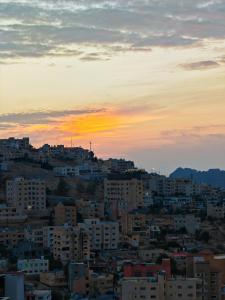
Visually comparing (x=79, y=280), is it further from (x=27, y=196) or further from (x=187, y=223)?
(x=27, y=196)

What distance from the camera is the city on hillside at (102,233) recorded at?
15.0 m

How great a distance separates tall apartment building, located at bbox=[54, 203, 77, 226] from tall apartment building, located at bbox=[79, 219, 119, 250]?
168cm

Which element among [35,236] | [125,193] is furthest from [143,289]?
[125,193]

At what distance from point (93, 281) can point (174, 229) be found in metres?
8.51

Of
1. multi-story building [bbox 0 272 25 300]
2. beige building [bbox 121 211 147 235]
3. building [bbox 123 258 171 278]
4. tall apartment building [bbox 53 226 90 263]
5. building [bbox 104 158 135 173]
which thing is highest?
building [bbox 104 158 135 173]

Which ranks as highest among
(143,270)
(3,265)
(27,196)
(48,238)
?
(27,196)

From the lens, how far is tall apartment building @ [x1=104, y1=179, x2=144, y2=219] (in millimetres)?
27672

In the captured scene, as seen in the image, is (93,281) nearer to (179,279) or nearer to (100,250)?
(179,279)

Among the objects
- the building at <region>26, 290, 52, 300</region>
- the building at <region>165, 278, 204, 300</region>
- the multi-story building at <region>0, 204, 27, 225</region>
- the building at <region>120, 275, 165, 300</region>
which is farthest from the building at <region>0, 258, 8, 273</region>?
the multi-story building at <region>0, 204, 27, 225</region>

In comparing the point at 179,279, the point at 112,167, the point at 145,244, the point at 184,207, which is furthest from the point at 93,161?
the point at 179,279

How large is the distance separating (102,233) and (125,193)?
691 centimetres

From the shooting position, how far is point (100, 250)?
2081 cm

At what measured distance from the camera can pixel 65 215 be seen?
23281 mm

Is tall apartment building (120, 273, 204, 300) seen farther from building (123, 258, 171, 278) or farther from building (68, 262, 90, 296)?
building (68, 262, 90, 296)
